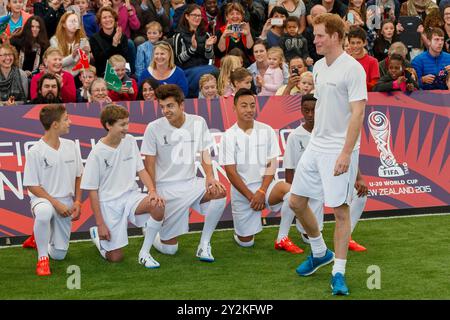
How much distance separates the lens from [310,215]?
30.1ft

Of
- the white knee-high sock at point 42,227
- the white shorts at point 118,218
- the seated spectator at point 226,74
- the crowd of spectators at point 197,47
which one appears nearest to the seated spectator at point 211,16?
the crowd of spectators at point 197,47

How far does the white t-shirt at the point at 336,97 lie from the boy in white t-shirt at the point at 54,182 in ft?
9.02

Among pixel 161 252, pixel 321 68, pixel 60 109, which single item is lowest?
pixel 161 252

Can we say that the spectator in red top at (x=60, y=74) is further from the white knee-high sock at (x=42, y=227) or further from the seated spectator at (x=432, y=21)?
the seated spectator at (x=432, y=21)

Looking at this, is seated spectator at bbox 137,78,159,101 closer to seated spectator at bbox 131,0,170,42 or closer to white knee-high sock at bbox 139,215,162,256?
white knee-high sock at bbox 139,215,162,256

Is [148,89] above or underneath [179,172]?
above

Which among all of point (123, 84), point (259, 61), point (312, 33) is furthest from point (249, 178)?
point (312, 33)

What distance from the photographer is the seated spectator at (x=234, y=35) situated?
14680mm

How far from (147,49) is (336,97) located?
6.08 meters

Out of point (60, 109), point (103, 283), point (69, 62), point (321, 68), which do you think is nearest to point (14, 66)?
point (69, 62)

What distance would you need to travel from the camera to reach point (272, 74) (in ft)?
44.5

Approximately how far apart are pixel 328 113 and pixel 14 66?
18.1ft

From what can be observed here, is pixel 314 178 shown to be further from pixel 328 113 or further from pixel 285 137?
pixel 285 137

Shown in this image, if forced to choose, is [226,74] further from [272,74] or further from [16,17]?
[16,17]
